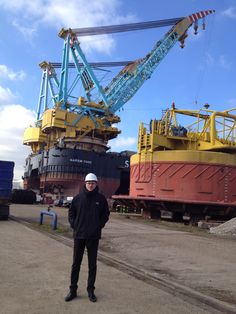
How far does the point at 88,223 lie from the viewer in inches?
246

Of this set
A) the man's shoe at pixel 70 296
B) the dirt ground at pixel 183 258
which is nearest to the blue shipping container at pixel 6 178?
the dirt ground at pixel 183 258

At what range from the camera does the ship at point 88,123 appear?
156 ft

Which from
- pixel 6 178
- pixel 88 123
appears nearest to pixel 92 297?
pixel 6 178

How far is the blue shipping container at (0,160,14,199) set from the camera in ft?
68.1

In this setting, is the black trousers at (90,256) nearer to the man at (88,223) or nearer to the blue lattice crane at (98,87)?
the man at (88,223)

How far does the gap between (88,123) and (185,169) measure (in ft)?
95.5

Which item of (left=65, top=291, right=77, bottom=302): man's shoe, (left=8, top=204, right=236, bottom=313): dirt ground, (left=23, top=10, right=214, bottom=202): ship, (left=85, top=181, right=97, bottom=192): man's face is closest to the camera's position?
(left=65, top=291, right=77, bottom=302): man's shoe

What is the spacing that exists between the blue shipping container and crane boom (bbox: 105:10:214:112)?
33.1 meters

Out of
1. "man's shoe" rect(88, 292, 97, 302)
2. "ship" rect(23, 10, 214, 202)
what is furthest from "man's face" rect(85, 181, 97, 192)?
"ship" rect(23, 10, 214, 202)

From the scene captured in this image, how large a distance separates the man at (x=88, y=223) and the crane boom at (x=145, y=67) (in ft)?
158

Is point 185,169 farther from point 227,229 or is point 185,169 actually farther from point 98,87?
point 98,87

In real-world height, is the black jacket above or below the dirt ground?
above

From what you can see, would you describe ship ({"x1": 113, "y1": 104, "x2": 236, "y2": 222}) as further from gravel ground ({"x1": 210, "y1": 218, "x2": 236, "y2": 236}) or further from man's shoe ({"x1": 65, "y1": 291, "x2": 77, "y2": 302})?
man's shoe ({"x1": 65, "y1": 291, "x2": 77, "y2": 302})

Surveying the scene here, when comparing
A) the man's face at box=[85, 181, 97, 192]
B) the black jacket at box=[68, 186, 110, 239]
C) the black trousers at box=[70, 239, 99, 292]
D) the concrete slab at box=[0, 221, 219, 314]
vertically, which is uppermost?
the man's face at box=[85, 181, 97, 192]
